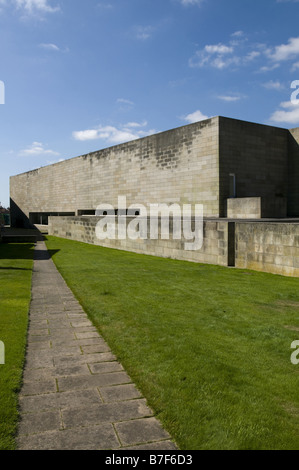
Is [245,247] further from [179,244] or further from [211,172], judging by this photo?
[211,172]

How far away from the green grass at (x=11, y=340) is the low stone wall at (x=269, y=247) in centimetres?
567

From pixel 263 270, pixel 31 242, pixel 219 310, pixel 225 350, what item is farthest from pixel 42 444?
pixel 31 242

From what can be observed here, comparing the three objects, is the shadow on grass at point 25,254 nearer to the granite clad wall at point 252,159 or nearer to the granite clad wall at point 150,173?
the granite clad wall at point 150,173

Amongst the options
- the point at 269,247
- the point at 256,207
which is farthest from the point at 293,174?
the point at 269,247

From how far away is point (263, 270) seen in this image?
904 cm

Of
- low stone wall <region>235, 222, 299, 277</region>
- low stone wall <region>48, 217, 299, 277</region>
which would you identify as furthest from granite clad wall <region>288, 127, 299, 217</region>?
low stone wall <region>235, 222, 299, 277</region>

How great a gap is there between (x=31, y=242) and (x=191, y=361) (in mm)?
18525

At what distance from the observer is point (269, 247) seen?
8867 mm

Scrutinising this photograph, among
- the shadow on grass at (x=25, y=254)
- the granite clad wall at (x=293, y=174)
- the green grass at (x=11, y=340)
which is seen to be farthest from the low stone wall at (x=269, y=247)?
the granite clad wall at (x=293, y=174)

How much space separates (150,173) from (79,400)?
2370 cm

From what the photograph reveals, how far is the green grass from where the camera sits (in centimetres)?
247

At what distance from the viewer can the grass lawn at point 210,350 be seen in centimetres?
246
